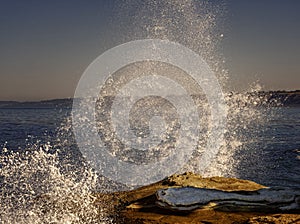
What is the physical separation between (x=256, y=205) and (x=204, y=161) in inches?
588

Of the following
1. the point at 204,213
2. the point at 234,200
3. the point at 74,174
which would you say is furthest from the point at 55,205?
the point at 74,174

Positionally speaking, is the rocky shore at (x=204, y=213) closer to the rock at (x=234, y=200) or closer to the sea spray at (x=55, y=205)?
the rock at (x=234, y=200)

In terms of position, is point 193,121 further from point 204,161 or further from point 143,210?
point 143,210

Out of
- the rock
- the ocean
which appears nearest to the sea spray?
the ocean

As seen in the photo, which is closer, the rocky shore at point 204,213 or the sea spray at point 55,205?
the rocky shore at point 204,213

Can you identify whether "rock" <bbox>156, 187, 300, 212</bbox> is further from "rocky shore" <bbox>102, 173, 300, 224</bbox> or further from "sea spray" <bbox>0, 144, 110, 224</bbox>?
"sea spray" <bbox>0, 144, 110, 224</bbox>

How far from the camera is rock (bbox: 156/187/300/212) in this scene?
10172 millimetres

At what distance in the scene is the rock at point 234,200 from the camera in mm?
10172

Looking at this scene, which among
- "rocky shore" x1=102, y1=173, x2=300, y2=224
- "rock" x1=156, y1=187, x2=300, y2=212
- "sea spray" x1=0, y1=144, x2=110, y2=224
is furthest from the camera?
"sea spray" x1=0, y1=144, x2=110, y2=224

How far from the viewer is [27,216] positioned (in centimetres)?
1132

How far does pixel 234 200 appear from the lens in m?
10.3

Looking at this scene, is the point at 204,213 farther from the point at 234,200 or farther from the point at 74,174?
the point at 74,174

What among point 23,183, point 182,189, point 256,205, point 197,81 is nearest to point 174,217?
point 182,189

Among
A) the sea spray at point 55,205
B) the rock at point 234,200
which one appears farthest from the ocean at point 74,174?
the rock at point 234,200
